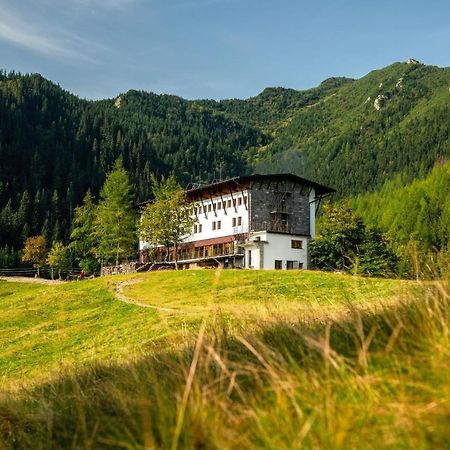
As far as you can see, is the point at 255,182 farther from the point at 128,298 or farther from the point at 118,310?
the point at 118,310

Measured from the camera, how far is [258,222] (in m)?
62.8

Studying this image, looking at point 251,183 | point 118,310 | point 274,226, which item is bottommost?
point 118,310

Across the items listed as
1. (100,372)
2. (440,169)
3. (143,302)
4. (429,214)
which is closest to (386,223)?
(429,214)

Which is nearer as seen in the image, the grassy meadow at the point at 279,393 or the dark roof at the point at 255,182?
the grassy meadow at the point at 279,393

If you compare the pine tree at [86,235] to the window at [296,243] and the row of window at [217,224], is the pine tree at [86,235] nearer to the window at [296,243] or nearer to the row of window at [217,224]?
the row of window at [217,224]

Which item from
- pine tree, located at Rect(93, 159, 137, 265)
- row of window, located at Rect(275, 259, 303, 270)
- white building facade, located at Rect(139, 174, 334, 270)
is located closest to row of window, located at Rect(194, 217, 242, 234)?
white building facade, located at Rect(139, 174, 334, 270)

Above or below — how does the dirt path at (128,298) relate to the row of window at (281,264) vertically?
below

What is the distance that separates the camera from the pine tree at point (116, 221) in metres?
67.7

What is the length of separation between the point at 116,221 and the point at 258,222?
17.9 m

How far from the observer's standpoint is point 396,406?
288 cm

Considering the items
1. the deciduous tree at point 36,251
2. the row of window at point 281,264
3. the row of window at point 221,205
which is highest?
the row of window at point 221,205

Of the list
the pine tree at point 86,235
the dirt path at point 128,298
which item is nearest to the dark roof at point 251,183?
the pine tree at point 86,235

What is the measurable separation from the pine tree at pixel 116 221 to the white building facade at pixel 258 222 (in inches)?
323

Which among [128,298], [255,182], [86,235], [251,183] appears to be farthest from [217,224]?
[128,298]
